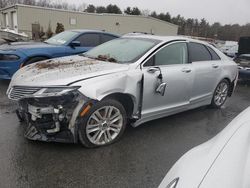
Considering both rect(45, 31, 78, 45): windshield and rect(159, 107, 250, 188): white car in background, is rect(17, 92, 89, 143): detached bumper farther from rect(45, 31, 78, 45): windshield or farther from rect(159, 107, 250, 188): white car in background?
rect(45, 31, 78, 45): windshield

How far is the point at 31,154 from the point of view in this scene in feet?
10.2

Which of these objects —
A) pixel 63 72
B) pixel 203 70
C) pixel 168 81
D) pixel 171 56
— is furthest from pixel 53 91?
pixel 203 70

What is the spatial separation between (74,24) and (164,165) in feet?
99.2

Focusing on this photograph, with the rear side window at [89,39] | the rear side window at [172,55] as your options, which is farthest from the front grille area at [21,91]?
the rear side window at [89,39]

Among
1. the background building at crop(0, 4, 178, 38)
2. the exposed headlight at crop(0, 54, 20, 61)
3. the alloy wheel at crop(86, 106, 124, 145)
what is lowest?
the alloy wheel at crop(86, 106, 124, 145)

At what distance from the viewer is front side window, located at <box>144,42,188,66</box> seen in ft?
12.6

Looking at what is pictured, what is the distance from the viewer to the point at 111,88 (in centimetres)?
323

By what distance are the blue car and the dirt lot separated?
6.05 feet

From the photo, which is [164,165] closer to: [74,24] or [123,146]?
[123,146]

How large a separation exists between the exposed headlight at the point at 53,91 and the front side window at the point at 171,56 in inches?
51.0

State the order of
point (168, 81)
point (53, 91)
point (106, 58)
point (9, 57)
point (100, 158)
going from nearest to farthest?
point (53, 91) → point (100, 158) → point (168, 81) → point (106, 58) → point (9, 57)

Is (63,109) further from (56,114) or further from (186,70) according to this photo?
(186,70)

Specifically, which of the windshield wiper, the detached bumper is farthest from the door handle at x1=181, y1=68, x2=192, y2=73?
the detached bumper

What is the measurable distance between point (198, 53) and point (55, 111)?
301 centimetres
